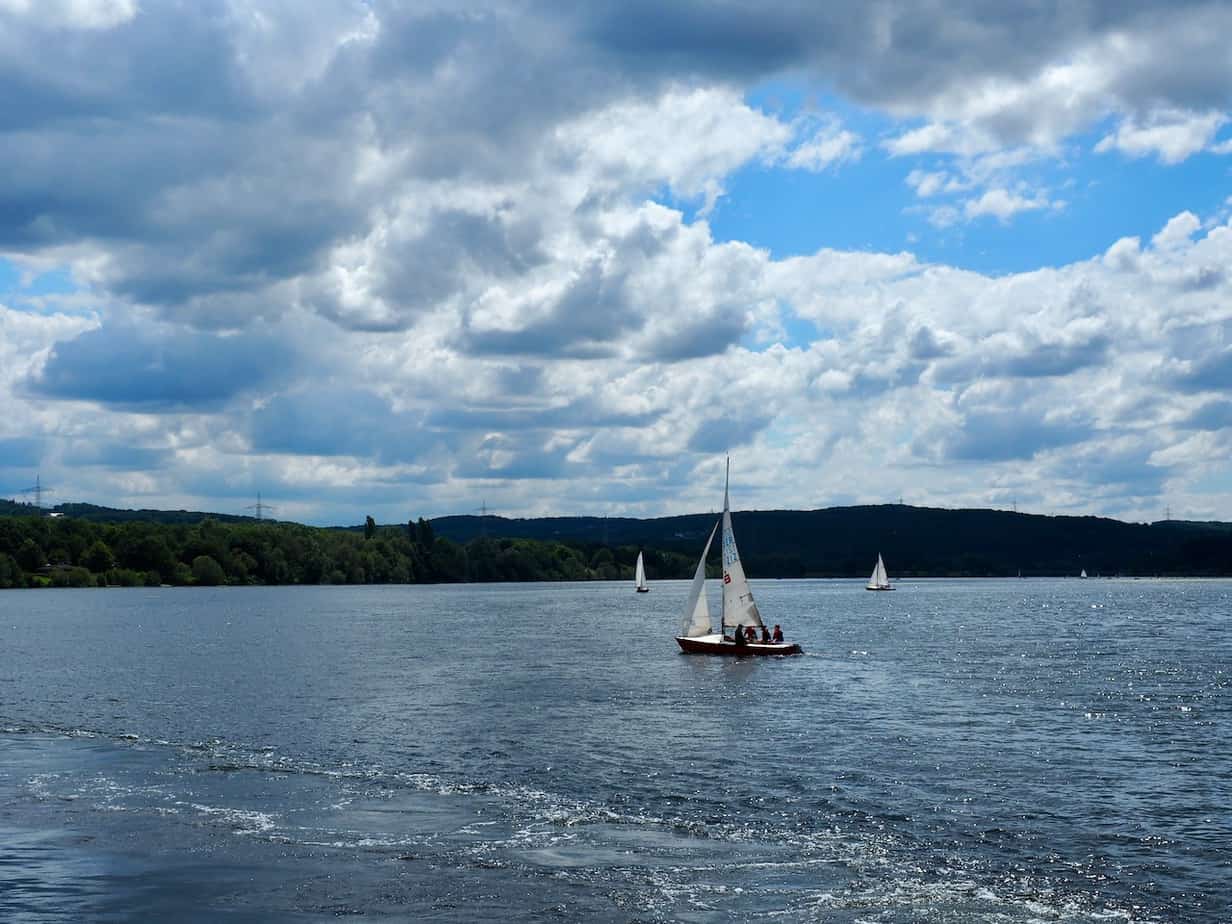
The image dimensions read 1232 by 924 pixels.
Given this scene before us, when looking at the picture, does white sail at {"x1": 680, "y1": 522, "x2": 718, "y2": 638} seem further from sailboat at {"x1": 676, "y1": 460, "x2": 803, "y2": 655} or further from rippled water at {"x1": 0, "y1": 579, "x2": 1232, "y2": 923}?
rippled water at {"x1": 0, "y1": 579, "x2": 1232, "y2": 923}

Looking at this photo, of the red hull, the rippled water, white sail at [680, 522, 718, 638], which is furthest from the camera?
white sail at [680, 522, 718, 638]

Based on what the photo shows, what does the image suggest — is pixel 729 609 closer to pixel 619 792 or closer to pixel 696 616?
pixel 696 616

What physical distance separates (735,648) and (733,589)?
14.4ft

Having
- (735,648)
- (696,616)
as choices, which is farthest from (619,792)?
(696,616)

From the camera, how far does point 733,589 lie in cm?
9281

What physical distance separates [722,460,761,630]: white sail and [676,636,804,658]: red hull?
1.64m

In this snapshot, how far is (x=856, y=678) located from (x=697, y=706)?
64.5 ft

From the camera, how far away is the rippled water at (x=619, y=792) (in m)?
27.6

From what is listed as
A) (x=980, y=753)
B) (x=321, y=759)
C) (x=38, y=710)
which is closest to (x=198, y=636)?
(x=38, y=710)

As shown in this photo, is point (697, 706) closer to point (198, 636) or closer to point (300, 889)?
point (300, 889)

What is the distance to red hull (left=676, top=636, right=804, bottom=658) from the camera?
91.0m

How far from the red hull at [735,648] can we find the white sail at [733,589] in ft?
5.39

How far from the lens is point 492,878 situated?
2888 cm

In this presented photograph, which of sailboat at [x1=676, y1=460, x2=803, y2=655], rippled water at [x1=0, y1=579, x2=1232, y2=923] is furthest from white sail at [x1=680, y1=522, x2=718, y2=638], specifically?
rippled water at [x1=0, y1=579, x2=1232, y2=923]
